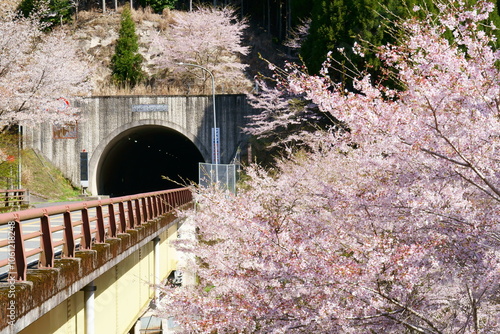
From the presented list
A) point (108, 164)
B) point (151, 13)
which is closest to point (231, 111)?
point (108, 164)

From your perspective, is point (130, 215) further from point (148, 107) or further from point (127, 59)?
point (127, 59)

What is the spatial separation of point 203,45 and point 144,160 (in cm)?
1139

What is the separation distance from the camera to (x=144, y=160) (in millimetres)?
50625

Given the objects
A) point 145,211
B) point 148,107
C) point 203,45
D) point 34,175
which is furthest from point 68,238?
point 203,45

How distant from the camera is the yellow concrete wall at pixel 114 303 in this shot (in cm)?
746

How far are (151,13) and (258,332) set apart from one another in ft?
171

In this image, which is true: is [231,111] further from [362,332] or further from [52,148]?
[362,332]

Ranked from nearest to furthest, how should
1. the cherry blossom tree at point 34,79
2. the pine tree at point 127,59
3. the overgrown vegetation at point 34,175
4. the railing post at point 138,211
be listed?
the railing post at point 138,211, the cherry blossom tree at point 34,79, the overgrown vegetation at point 34,175, the pine tree at point 127,59

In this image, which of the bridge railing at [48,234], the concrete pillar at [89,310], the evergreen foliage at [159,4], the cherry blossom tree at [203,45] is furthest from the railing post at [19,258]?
the evergreen foliage at [159,4]

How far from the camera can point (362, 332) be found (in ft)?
24.3

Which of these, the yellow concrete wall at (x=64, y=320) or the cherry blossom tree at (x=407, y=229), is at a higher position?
the cherry blossom tree at (x=407, y=229)

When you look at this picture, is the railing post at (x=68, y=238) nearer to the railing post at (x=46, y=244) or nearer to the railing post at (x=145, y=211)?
the railing post at (x=46, y=244)

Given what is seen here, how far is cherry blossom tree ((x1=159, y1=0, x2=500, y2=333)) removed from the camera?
252 inches

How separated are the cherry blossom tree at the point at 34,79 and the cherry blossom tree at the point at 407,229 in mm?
26535
